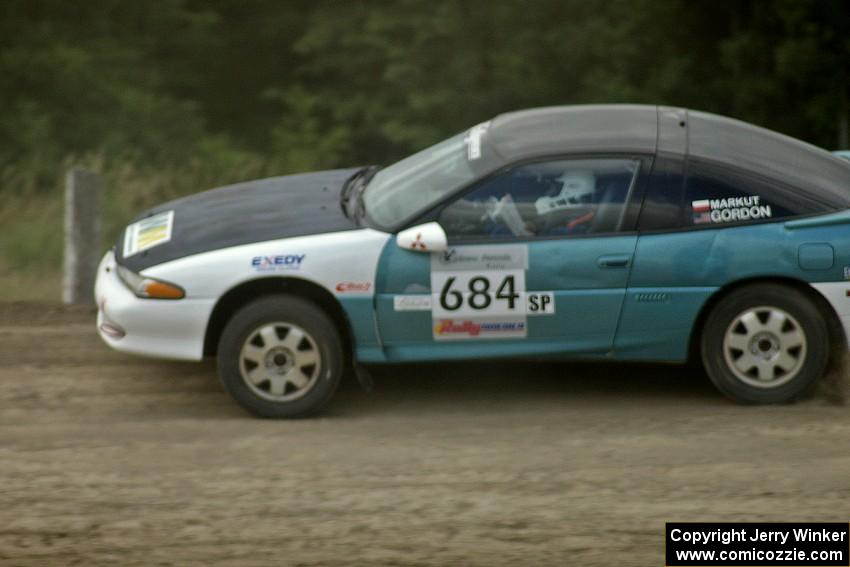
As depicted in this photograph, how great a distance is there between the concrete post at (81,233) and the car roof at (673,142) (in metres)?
3.20

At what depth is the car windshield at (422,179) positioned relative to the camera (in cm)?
681

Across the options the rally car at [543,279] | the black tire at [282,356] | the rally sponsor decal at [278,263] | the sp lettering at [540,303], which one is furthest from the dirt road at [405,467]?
the rally sponsor decal at [278,263]

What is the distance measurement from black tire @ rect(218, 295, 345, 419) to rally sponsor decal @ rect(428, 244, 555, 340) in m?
0.58

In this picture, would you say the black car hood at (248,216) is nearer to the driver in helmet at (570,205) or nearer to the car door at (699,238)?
the driver in helmet at (570,205)

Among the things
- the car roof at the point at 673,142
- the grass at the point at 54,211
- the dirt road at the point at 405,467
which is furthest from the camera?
the grass at the point at 54,211

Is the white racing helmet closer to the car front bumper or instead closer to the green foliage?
the car front bumper

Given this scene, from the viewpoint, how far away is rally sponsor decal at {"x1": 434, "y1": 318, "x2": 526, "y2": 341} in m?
6.71

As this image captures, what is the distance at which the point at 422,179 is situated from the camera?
711 centimetres

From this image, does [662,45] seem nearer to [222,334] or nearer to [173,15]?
[173,15]

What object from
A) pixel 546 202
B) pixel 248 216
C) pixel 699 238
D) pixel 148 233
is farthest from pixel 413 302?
pixel 148 233

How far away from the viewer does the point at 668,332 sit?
6.77 meters

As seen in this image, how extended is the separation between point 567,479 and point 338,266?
5.36 ft

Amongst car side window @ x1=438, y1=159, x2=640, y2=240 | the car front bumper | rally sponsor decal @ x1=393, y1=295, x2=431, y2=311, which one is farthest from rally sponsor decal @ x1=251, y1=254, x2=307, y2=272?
car side window @ x1=438, y1=159, x2=640, y2=240

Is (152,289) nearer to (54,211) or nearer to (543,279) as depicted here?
(543,279)
